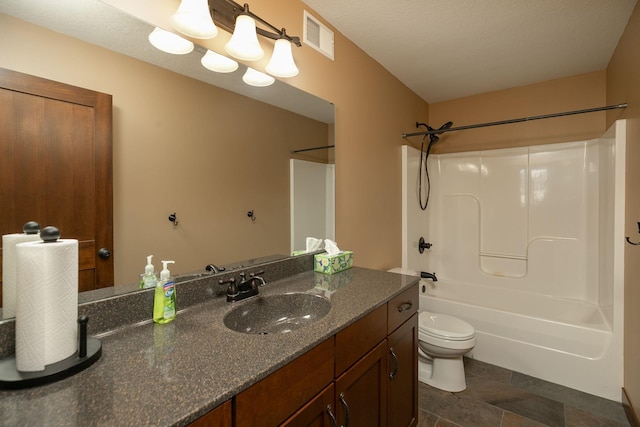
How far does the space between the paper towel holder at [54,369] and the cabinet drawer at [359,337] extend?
696 mm

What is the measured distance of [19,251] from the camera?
0.69m

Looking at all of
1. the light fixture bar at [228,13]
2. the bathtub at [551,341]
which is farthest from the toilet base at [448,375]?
the light fixture bar at [228,13]

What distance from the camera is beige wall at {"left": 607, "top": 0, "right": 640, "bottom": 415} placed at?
1.75m

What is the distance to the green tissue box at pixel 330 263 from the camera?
5.61 feet

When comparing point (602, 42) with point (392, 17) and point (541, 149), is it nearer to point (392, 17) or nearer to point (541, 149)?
point (541, 149)

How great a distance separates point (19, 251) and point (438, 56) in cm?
270

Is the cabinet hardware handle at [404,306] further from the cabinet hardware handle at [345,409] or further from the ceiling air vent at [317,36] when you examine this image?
the ceiling air vent at [317,36]

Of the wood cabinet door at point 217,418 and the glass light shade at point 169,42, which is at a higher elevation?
the glass light shade at point 169,42

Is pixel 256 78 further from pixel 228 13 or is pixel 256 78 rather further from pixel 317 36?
pixel 317 36

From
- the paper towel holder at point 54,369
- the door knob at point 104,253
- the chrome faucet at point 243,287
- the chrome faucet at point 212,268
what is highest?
the door knob at point 104,253

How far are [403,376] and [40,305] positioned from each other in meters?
1.46

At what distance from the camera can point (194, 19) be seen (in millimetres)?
1137

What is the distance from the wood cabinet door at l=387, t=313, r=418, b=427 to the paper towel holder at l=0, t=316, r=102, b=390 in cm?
109

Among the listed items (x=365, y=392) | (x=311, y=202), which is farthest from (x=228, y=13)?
(x=365, y=392)
